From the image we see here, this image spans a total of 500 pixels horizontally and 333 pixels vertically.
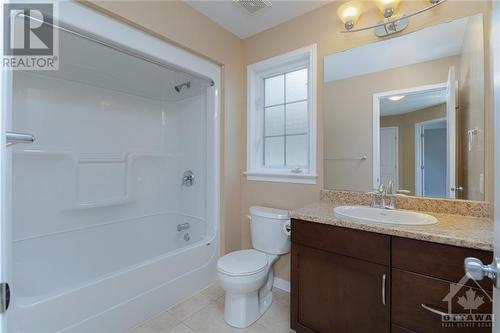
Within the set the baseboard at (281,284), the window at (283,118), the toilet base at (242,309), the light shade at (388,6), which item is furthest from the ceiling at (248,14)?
the baseboard at (281,284)

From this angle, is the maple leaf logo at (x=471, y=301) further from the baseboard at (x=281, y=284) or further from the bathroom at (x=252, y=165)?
the baseboard at (x=281, y=284)

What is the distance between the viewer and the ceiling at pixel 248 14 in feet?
6.12

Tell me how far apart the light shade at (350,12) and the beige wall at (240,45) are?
64mm

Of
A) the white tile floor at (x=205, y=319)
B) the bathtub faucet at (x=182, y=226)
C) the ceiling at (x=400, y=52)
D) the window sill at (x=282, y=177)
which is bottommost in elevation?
the white tile floor at (x=205, y=319)

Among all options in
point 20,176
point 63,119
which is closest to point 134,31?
point 63,119

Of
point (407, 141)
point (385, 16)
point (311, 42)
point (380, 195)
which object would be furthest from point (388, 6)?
point (380, 195)

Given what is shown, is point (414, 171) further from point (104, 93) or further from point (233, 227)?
point (104, 93)

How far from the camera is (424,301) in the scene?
1.05 m

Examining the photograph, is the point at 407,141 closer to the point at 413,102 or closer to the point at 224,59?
the point at 413,102

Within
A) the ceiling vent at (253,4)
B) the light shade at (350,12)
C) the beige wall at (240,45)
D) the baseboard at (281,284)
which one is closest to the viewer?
the beige wall at (240,45)

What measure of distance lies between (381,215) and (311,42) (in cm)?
149

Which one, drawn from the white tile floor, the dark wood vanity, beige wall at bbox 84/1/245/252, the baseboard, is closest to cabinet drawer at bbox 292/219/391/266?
the dark wood vanity

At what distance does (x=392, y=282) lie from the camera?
1132mm

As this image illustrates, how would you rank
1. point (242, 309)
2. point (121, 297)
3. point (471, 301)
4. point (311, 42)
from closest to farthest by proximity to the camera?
point (471, 301) < point (121, 297) < point (242, 309) < point (311, 42)
